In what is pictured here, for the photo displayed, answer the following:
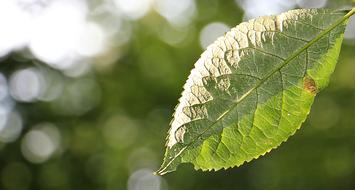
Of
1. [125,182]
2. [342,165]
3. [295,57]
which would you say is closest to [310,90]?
[295,57]

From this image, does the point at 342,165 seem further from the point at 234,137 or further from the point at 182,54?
the point at 234,137

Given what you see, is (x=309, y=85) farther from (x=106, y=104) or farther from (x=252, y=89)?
(x=106, y=104)

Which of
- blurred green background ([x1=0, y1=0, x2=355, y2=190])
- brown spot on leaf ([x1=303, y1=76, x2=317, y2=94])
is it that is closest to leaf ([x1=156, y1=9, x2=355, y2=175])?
brown spot on leaf ([x1=303, y1=76, x2=317, y2=94])

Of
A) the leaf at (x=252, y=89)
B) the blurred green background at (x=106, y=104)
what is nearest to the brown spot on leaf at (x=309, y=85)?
the leaf at (x=252, y=89)

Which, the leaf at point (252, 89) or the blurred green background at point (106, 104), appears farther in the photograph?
the blurred green background at point (106, 104)

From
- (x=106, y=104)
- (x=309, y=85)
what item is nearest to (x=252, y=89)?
(x=309, y=85)

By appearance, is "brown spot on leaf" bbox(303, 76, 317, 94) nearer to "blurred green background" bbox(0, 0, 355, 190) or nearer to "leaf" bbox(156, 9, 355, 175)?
"leaf" bbox(156, 9, 355, 175)

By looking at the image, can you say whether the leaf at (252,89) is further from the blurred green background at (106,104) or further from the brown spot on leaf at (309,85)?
the blurred green background at (106,104)

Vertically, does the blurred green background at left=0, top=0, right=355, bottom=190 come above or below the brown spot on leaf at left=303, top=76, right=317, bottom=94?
above

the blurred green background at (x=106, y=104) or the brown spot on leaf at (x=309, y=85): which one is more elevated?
the blurred green background at (x=106, y=104)
